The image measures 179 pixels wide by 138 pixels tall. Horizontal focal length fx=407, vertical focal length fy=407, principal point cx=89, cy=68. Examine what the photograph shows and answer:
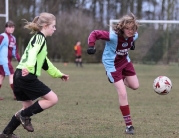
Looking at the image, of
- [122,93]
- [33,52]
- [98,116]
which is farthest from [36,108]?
[98,116]

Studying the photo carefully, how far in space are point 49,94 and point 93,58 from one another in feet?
101

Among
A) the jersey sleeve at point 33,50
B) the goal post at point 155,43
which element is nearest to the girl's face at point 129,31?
the jersey sleeve at point 33,50

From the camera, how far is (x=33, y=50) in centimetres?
477

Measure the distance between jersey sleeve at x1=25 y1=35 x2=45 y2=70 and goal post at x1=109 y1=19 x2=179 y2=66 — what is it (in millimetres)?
14027

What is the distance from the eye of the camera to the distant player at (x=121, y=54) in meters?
5.76

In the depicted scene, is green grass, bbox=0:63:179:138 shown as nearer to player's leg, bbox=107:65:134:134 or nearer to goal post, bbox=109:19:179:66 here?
player's leg, bbox=107:65:134:134

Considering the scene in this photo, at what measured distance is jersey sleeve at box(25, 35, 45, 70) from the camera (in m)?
4.71

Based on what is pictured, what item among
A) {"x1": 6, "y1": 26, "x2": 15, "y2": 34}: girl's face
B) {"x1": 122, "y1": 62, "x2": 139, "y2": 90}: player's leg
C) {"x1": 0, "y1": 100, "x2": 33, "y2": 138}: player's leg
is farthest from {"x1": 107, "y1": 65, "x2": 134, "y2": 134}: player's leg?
{"x1": 6, "y1": 26, "x2": 15, "y2": 34}: girl's face

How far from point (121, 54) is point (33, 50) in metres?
1.72

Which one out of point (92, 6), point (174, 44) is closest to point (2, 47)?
point (174, 44)

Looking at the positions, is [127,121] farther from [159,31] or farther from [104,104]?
[159,31]

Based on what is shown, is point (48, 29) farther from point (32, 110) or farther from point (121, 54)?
point (121, 54)

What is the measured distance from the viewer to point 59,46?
37.1 meters

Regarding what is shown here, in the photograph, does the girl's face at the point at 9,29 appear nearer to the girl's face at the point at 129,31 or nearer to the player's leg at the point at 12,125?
the girl's face at the point at 129,31
